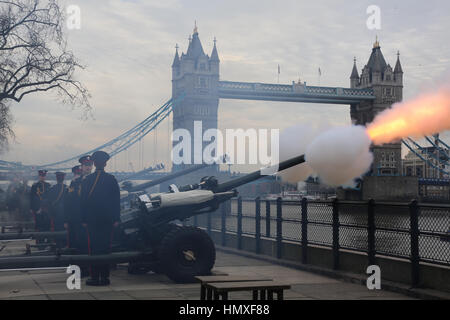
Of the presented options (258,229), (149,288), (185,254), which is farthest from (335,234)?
(149,288)

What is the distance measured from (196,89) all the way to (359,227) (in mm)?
97593

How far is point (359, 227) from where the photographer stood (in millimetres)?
10555

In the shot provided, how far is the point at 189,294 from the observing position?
29.0 feet

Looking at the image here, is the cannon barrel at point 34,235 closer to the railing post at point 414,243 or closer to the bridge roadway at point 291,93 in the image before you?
the railing post at point 414,243

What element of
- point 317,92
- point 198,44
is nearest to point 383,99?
point 317,92

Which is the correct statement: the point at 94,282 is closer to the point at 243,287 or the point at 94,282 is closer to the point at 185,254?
the point at 185,254

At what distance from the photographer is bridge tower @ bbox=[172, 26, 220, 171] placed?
104938 mm

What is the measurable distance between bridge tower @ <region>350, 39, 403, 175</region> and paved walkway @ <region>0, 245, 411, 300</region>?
93.7 metres

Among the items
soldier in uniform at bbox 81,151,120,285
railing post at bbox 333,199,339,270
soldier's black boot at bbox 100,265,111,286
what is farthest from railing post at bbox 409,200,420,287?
soldier's black boot at bbox 100,265,111,286

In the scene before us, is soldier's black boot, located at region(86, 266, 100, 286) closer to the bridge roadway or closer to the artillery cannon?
the artillery cannon

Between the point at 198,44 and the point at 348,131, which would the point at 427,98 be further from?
the point at 198,44

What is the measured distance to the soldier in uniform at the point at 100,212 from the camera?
9.62 m
